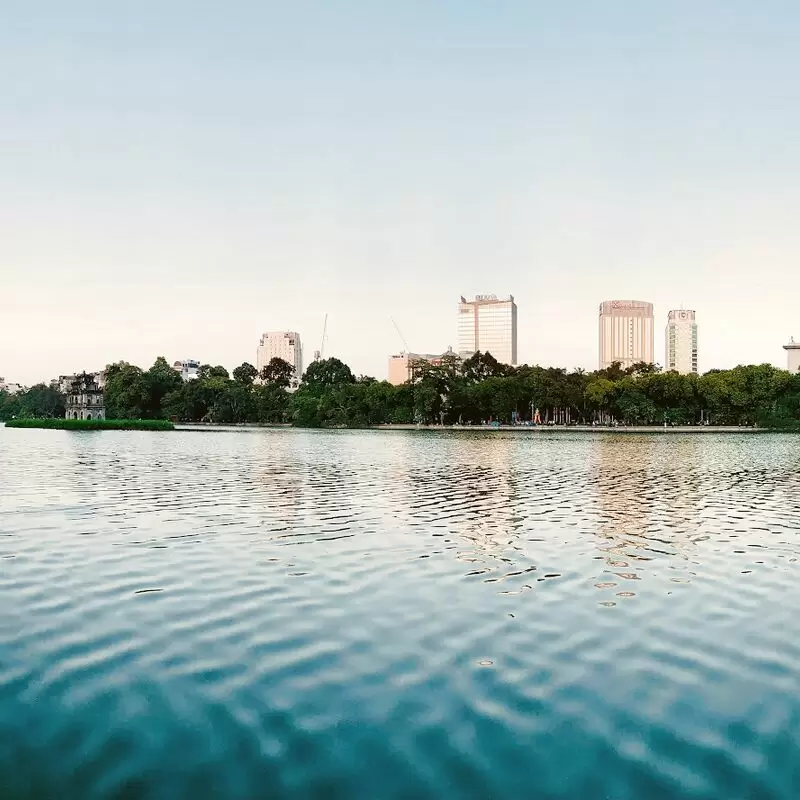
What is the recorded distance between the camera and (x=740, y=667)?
8.02 metres

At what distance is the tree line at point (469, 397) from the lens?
110188mm

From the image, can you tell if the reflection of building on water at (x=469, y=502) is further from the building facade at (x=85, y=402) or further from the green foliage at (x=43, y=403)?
the green foliage at (x=43, y=403)

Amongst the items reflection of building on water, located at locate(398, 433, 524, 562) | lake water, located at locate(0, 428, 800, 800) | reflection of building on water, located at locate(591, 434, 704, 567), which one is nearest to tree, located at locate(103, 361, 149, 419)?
reflection of building on water, located at locate(398, 433, 524, 562)

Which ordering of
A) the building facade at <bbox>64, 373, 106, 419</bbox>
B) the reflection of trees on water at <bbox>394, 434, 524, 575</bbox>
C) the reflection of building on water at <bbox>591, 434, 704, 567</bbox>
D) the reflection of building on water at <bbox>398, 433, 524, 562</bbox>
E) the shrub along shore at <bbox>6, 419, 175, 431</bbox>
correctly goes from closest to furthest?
the reflection of trees on water at <bbox>394, 434, 524, 575</bbox> < the reflection of building on water at <bbox>591, 434, 704, 567</bbox> < the reflection of building on water at <bbox>398, 433, 524, 562</bbox> < the shrub along shore at <bbox>6, 419, 175, 431</bbox> < the building facade at <bbox>64, 373, 106, 419</bbox>

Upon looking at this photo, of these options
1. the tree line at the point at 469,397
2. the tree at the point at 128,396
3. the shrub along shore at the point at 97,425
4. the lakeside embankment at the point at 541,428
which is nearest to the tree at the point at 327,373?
the tree line at the point at 469,397

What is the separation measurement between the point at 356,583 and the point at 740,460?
35.7 m

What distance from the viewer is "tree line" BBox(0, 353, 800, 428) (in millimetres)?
110188

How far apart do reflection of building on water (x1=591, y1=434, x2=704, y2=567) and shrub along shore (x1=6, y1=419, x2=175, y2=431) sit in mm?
76027

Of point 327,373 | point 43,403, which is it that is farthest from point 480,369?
point 43,403

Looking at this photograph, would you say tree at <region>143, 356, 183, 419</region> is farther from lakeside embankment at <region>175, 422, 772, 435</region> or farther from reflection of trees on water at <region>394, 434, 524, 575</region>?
reflection of trees on water at <region>394, 434, 524, 575</region>

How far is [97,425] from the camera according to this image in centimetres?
10012

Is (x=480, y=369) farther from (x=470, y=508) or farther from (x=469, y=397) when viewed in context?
(x=470, y=508)

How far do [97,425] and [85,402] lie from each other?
29.2 m

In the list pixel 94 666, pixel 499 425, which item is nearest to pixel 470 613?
pixel 94 666
